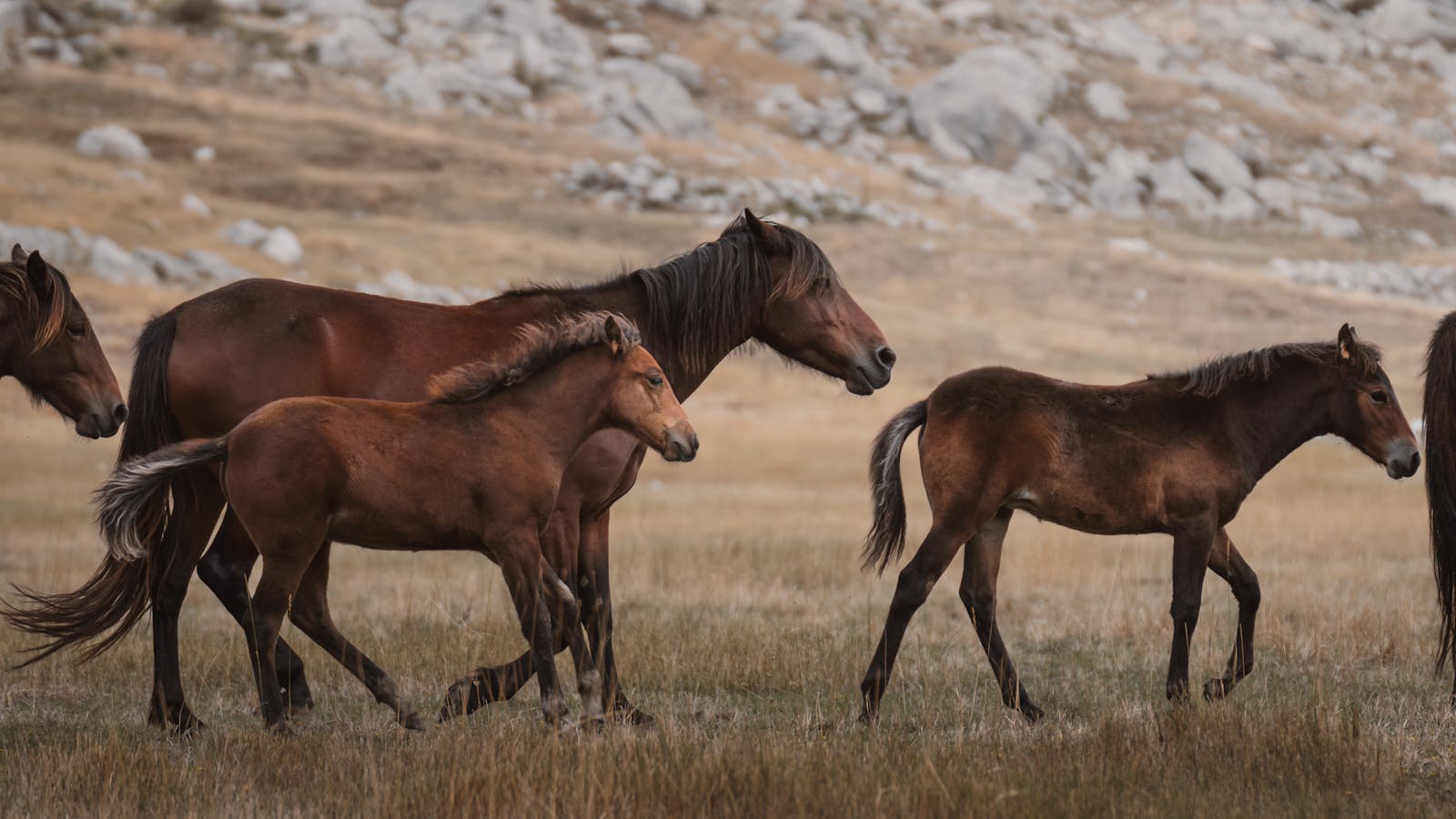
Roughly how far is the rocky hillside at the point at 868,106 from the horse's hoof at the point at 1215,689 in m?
56.7

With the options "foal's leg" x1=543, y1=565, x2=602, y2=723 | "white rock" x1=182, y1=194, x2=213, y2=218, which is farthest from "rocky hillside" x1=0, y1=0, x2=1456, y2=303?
"foal's leg" x1=543, y1=565, x2=602, y2=723

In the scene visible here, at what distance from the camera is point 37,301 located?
24.3ft

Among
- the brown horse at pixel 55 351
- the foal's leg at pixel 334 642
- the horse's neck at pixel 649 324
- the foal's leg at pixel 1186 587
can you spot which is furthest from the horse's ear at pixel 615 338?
the foal's leg at pixel 1186 587

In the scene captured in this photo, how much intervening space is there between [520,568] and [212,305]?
2.33m

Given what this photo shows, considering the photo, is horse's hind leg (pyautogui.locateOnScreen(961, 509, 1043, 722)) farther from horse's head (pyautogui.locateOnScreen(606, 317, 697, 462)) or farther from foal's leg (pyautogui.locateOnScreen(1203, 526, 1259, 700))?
horse's head (pyautogui.locateOnScreen(606, 317, 697, 462))

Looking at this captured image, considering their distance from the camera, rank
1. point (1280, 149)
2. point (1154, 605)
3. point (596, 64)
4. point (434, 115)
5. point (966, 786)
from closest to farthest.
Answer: point (966, 786) → point (1154, 605) → point (434, 115) → point (596, 64) → point (1280, 149)

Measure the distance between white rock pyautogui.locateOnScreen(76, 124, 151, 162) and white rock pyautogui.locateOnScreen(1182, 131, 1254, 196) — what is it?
57.6 metres

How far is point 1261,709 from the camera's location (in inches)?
269

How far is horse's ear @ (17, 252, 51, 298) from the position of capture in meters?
7.23

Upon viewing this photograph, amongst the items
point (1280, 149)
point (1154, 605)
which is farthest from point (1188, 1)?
point (1154, 605)

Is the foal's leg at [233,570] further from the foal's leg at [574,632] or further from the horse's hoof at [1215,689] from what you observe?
the horse's hoof at [1215,689]

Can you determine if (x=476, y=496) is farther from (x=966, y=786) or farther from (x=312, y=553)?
(x=966, y=786)

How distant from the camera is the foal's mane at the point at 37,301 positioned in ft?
24.1

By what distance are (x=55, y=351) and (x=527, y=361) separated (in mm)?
2553
